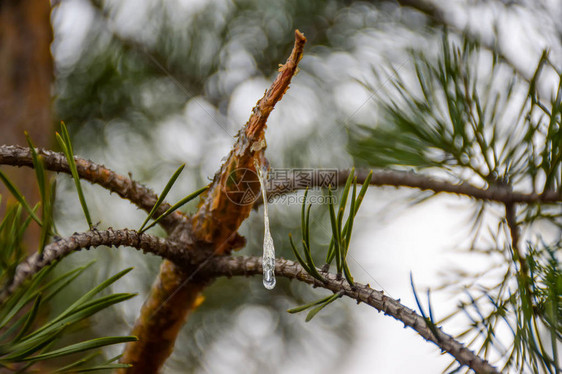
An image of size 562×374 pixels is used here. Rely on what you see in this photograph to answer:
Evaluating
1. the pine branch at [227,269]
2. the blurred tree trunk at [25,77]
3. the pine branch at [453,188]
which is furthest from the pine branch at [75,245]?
the blurred tree trunk at [25,77]

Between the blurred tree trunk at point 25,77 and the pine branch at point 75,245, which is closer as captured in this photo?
the pine branch at point 75,245

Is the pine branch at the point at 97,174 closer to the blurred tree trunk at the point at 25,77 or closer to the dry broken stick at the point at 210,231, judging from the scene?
the dry broken stick at the point at 210,231

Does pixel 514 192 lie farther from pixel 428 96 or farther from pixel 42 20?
pixel 42 20

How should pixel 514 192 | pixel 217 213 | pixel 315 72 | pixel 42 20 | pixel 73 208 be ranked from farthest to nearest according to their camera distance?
pixel 315 72
pixel 73 208
pixel 42 20
pixel 514 192
pixel 217 213

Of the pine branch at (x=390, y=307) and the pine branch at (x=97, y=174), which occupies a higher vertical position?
the pine branch at (x=97, y=174)

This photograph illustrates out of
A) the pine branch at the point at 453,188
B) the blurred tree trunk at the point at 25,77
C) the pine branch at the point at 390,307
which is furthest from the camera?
the blurred tree trunk at the point at 25,77

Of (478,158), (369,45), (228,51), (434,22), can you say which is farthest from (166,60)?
(478,158)

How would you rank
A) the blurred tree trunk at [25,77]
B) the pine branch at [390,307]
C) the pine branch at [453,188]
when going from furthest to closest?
the blurred tree trunk at [25,77] → the pine branch at [453,188] → the pine branch at [390,307]
